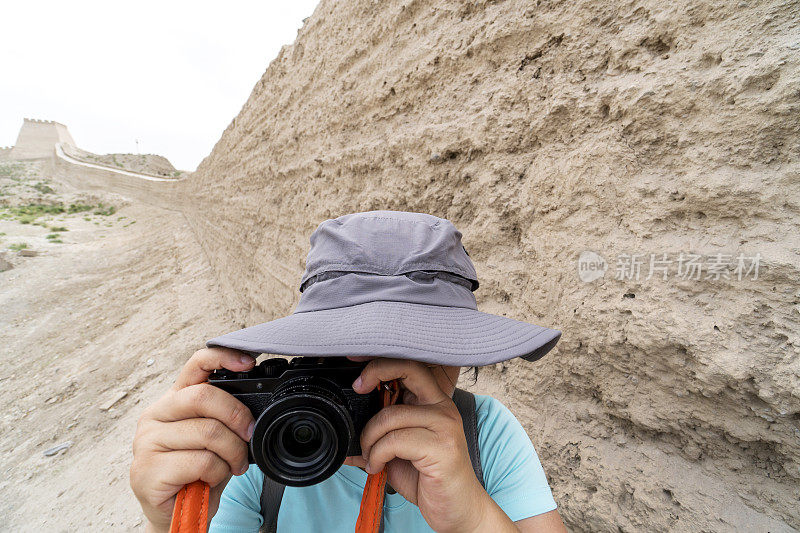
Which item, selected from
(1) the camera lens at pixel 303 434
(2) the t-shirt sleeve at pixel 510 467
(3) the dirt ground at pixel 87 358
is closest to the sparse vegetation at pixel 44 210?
(3) the dirt ground at pixel 87 358

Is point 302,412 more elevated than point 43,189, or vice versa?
point 43,189

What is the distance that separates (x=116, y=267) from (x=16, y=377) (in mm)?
3950

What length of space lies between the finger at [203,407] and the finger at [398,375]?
9.6 inches

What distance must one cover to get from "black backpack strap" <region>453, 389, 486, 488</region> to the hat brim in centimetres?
29

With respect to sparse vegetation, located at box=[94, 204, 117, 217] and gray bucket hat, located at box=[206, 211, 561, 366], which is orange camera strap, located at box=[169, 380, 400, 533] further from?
sparse vegetation, located at box=[94, 204, 117, 217]

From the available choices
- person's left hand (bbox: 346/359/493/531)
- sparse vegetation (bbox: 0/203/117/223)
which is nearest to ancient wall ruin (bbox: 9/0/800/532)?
person's left hand (bbox: 346/359/493/531)

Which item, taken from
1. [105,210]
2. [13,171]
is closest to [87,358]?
[105,210]

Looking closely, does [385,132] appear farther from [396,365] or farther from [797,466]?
[797,466]

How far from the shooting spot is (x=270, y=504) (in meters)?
0.83

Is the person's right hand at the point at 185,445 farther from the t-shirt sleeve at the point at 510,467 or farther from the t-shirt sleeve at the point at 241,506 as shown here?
the t-shirt sleeve at the point at 510,467

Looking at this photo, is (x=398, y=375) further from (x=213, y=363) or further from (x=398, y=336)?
(x=213, y=363)

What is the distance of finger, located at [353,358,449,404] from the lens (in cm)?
64

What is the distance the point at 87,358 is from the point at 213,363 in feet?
17.1

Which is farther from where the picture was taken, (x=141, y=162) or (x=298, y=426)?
(x=141, y=162)
